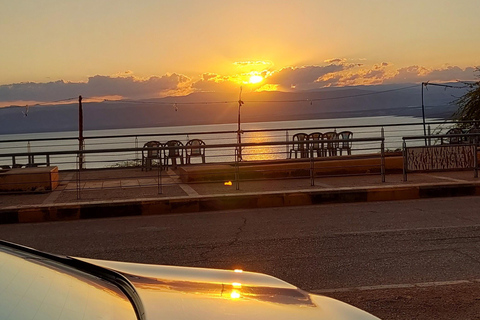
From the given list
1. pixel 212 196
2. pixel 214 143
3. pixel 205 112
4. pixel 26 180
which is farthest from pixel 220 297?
pixel 205 112

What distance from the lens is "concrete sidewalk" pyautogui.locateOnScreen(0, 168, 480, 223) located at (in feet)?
38.4

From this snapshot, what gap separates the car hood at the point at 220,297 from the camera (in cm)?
251

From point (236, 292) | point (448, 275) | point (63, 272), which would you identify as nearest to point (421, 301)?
point (448, 275)

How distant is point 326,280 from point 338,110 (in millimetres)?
112162

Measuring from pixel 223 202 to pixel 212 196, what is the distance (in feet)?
0.86

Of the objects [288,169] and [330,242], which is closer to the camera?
[330,242]

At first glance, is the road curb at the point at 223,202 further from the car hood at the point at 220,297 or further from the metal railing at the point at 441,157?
the car hood at the point at 220,297

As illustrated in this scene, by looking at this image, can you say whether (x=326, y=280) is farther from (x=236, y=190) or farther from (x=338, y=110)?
(x=338, y=110)

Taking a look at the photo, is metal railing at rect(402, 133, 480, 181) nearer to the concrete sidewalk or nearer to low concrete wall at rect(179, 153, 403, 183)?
the concrete sidewalk

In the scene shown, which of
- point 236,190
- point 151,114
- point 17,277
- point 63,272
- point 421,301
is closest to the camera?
point 17,277

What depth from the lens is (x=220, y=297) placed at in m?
2.77

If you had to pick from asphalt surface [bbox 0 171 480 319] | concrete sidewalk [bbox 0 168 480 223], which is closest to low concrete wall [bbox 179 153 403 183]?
concrete sidewalk [bbox 0 168 480 223]

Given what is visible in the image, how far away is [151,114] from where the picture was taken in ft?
259

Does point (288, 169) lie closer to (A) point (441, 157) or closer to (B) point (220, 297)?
(A) point (441, 157)
